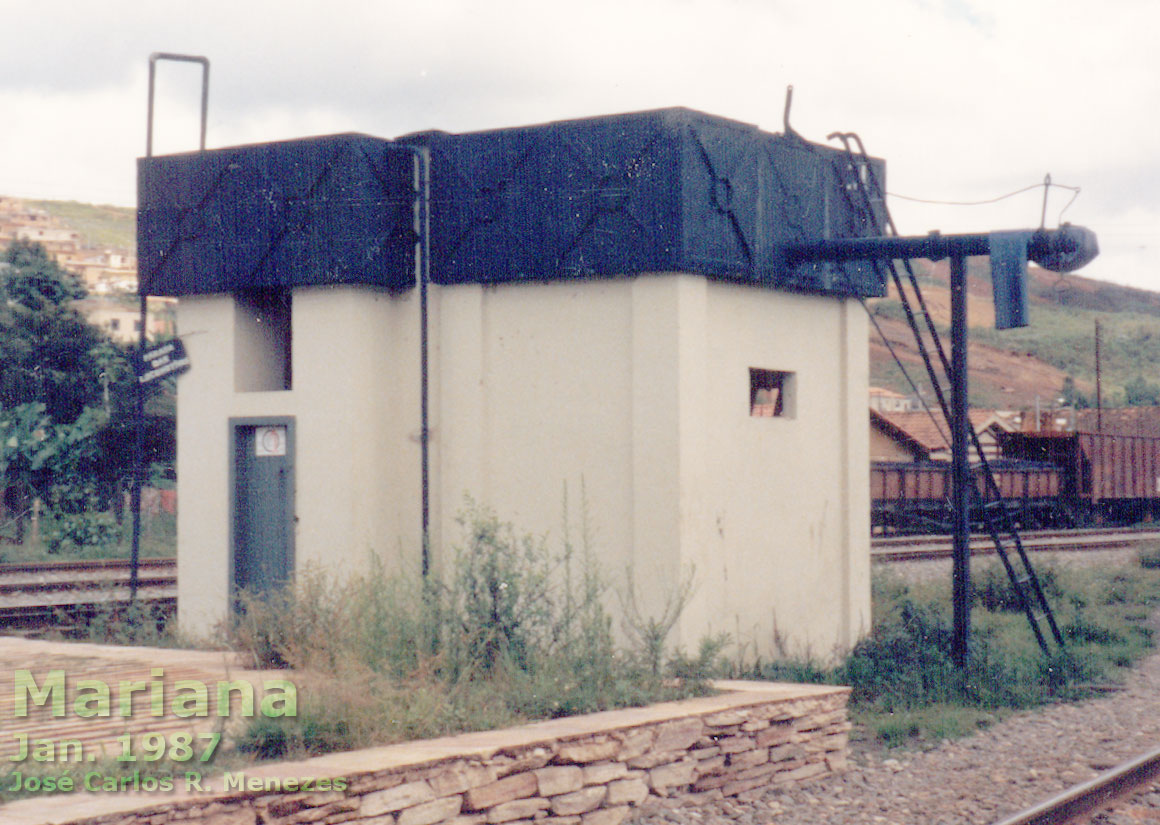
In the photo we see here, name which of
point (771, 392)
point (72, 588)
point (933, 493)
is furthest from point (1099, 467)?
point (72, 588)

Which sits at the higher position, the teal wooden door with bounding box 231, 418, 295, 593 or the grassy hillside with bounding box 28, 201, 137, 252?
the grassy hillside with bounding box 28, 201, 137, 252

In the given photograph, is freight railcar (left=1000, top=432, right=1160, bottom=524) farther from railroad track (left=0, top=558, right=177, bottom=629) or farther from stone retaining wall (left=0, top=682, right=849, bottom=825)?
stone retaining wall (left=0, top=682, right=849, bottom=825)

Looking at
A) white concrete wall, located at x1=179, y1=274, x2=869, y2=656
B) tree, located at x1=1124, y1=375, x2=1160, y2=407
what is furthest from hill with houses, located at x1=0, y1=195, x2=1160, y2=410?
white concrete wall, located at x1=179, y1=274, x2=869, y2=656

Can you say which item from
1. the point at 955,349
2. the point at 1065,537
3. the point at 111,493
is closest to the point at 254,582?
the point at 955,349

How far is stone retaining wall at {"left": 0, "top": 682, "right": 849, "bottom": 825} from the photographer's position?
17.7 ft

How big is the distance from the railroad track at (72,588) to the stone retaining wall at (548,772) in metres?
7.74

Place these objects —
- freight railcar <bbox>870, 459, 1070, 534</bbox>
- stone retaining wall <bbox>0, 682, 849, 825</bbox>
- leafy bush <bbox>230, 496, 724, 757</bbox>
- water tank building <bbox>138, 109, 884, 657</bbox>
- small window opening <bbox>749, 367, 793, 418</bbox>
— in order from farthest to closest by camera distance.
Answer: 1. freight railcar <bbox>870, 459, 1070, 534</bbox>
2. small window opening <bbox>749, 367, 793, 418</bbox>
3. water tank building <bbox>138, 109, 884, 657</bbox>
4. leafy bush <bbox>230, 496, 724, 757</bbox>
5. stone retaining wall <bbox>0, 682, 849, 825</bbox>

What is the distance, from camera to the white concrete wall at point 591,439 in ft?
34.9

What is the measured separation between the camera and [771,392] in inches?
502

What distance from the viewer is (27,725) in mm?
6527

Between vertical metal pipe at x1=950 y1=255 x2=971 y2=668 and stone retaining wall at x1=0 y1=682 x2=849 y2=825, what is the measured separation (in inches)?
134

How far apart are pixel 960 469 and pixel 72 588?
1089cm

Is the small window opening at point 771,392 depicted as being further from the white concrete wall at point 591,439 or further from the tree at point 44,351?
the tree at point 44,351

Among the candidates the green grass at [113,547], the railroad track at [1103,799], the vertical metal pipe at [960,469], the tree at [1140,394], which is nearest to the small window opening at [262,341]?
the vertical metal pipe at [960,469]
